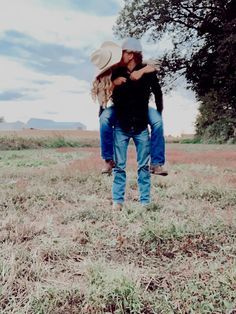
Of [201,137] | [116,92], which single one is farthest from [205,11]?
[201,137]

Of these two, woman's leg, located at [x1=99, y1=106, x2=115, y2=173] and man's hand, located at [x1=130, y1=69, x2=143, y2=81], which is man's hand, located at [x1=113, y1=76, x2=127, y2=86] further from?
woman's leg, located at [x1=99, y1=106, x2=115, y2=173]

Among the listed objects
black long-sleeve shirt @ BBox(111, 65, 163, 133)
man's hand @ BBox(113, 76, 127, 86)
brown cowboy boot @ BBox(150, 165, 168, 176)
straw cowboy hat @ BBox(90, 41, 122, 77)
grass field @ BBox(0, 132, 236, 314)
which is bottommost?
grass field @ BBox(0, 132, 236, 314)

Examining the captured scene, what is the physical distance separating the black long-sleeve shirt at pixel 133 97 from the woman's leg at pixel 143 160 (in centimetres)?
24

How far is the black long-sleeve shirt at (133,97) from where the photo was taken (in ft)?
19.4

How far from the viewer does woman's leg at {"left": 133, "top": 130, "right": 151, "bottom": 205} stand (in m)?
6.25

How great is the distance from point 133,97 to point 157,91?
0.34 metres

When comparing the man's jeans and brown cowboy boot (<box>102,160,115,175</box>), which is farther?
brown cowboy boot (<box>102,160,115,175</box>)

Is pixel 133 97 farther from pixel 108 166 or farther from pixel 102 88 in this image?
pixel 108 166

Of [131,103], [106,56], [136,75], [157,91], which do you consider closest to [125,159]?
[131,103]

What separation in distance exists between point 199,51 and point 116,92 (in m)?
18.2

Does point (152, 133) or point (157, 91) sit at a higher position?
point (157, 91)

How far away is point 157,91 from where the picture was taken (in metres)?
6.00

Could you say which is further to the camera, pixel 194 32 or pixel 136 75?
pixel 194 32

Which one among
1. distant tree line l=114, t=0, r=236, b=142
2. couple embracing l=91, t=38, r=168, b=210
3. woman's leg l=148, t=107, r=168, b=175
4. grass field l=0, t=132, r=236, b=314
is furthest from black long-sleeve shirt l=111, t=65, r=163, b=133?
distant tree line l=114, t=0, r=236, b=142
